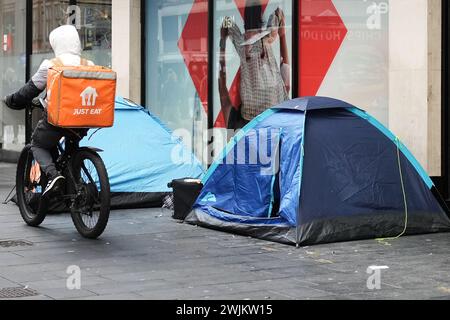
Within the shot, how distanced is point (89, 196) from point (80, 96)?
3.14 ft

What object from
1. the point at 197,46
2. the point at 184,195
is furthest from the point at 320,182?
the point at 197,46

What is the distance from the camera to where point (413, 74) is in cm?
983

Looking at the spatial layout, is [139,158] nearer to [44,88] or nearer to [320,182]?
[44,88]

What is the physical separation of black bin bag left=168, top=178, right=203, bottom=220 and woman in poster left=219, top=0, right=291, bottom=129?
8.84ft

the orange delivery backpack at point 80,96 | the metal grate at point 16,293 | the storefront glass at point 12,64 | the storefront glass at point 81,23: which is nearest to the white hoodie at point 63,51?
the orange delivery backpack at point 80,96

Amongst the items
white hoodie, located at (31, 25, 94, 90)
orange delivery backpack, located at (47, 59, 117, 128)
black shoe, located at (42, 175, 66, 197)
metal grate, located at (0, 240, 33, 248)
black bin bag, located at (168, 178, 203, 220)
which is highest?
white hoodie, located at (31, 25, 94, 90)

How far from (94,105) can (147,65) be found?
657 cm

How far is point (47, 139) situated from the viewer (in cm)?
866

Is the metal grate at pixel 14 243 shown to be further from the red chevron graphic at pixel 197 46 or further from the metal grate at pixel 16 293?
the red chevron graphic at pixel 197 46

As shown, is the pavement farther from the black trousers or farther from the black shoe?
the black trousers

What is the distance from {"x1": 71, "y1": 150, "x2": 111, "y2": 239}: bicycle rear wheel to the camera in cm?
816

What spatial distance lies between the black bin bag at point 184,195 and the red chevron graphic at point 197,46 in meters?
3.76

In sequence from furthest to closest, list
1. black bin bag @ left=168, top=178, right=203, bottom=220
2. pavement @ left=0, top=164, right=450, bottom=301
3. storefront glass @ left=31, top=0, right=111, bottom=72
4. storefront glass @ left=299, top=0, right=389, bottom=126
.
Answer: storefront glass @ left=31, top=0, right=111, bottom=72 < storefront glass @ left=299, top=0, right=389, bottom=126 < black bin bag @ left=168, top=178, right=203, bottom=220 < pavement @ left=0, top=164, right=450, bottom=301

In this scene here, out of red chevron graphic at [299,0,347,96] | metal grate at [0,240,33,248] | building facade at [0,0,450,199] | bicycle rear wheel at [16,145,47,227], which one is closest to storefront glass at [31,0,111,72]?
building facade at [0,0,450,199]
